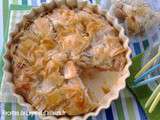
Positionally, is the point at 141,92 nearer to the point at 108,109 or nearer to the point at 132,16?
the point at 108,109

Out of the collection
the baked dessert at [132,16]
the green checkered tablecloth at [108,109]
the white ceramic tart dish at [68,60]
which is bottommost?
the green checkered tablecloth at [108,109]

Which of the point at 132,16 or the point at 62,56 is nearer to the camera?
the point at 62,56

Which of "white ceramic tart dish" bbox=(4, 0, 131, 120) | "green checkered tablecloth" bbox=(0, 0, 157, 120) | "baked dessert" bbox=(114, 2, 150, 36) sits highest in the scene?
"baked dessert" bbox=(114, 2, 150, 36)

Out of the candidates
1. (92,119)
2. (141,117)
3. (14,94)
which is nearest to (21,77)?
(14,94)

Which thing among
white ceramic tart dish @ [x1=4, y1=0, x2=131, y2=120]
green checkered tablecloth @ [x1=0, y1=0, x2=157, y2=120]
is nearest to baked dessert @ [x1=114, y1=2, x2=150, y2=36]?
white ceramic tart dish @ [x1=4, y1=0, x2=131, y2=120]

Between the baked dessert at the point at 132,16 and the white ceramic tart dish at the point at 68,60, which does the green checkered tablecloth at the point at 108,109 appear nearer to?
the white ceramic tart dish at the point at 68,60

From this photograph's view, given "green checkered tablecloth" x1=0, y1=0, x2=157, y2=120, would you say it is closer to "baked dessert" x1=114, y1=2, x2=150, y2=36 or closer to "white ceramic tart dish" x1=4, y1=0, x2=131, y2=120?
"white ceramic tart dish" x1=4, y1=0, x2=131, y2=120

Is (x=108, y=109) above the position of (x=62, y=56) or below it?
below

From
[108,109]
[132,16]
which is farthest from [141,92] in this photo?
[132,16]

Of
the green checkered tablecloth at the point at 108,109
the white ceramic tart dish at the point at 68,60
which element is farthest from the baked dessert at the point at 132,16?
the green checkered tablecloth at the point at 108,109
